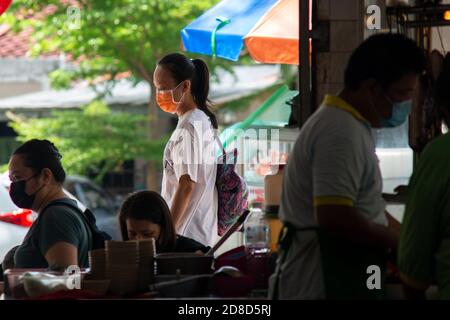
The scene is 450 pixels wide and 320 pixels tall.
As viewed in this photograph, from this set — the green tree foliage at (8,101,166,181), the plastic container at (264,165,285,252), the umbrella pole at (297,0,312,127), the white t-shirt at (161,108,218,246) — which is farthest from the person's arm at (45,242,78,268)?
the green tree foliage at (8,101,166,181)

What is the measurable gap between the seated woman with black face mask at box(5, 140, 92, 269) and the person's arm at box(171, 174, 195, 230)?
1029mm

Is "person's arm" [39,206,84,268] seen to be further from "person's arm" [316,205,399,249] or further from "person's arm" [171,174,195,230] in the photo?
"person's arm" [316,205,399,249]

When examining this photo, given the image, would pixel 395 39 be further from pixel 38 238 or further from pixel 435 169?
pixel 38 238

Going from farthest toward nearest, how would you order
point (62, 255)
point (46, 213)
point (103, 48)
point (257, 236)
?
point (103, 48) → point (46, 213) → point (62, 255) → point (257, 236)

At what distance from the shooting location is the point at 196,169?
6.21m

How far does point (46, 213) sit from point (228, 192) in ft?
5.37

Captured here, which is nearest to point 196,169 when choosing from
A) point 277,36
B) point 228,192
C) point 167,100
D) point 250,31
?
point 228,192

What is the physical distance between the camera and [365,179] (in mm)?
3783

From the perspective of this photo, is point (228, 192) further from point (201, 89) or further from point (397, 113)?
point (397, 113)

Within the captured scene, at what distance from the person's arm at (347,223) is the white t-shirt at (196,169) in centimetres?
256

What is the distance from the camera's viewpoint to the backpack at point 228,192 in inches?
252

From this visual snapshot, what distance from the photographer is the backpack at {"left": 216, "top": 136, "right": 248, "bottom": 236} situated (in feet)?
21.0
